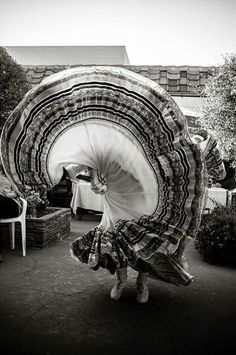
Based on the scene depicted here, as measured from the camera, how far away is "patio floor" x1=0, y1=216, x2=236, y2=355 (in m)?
2.23

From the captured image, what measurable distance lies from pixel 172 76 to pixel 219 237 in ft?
15.4

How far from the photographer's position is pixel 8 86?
5.05 meters

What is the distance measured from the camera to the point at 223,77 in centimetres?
525

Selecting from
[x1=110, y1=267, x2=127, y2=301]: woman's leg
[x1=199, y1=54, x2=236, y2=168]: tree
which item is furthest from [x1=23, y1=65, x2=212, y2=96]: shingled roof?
[x1=110, y1=267, x2=127, y2=301]: woman's leg

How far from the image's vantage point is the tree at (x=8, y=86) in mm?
5008

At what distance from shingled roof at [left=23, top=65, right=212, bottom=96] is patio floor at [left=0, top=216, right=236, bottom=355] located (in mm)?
4628

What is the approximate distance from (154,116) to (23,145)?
92 centimetres

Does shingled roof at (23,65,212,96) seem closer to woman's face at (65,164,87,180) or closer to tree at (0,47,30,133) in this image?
tree at (0,47,30,133)

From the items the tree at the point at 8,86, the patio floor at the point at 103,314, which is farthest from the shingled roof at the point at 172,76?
Answer: the patio floor at the point at 103,314

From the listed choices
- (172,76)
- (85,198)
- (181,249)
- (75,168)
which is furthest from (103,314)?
(172,76)

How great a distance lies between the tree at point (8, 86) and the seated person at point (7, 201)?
4.22ft

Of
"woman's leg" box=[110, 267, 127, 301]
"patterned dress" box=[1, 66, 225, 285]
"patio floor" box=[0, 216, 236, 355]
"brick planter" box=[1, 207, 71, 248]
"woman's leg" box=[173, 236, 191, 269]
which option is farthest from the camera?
"brick planter" box=[1, 207, 71, 248]

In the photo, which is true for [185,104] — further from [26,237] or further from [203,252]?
[26,237]

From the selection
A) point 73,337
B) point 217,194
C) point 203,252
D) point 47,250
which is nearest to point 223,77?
point 217,194
